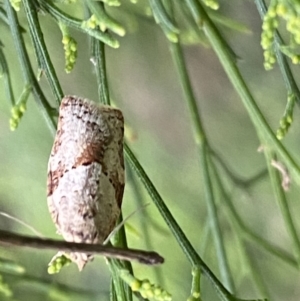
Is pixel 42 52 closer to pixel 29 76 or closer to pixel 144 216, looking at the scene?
pixel 29 76

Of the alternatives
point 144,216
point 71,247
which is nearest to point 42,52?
point 71,247

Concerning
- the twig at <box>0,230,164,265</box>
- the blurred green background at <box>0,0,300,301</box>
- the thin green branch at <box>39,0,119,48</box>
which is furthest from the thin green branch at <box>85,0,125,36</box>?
the blurred green background at <box>0,0,300,301</box>

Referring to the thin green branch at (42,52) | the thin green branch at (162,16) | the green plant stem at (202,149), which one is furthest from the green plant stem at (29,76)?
the green plant stem at (202,149)

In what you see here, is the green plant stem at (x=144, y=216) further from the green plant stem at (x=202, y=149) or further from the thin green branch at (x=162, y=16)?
the thin green branch at (x=162, y=16)

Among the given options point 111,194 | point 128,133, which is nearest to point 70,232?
point 111,194

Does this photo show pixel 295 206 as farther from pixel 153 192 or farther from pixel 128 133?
pixel 153 192

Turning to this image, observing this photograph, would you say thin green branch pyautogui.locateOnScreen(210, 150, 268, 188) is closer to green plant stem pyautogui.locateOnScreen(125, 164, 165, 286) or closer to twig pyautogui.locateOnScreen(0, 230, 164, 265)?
green plant stem pyautogui.locateOnScreen(125, 164, 165, 286)
